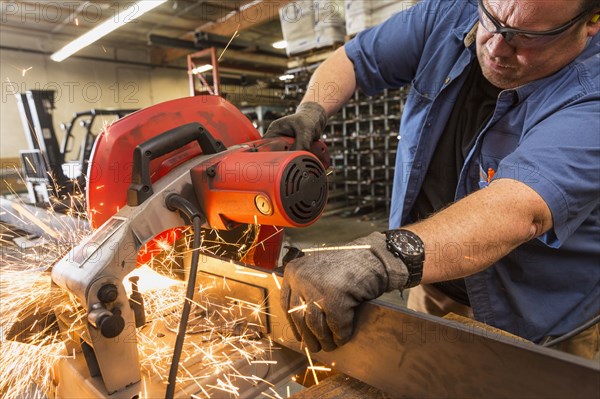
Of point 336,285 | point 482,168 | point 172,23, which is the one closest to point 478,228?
point 336,285

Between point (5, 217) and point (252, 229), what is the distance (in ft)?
7.14

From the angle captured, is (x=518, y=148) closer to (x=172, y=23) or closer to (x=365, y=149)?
(x=365, y=149)

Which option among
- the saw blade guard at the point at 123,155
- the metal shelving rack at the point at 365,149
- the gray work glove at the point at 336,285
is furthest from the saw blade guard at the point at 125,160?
the metal shelving rack at the point at 365,149

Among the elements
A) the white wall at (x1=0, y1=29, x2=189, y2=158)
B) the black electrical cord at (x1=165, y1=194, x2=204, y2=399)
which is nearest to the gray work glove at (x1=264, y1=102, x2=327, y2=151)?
the black electrical cord at (x1=165, y1=194, x2=204, y2=399)

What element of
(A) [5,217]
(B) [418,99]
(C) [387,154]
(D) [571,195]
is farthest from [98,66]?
(D) [571,195]

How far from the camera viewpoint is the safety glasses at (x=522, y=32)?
39.9 inches

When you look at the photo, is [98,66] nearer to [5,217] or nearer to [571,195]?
[5,217]

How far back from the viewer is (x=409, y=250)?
0.85m

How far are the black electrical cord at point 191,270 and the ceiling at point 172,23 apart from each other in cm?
575

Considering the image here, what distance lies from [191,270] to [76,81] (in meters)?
11.6

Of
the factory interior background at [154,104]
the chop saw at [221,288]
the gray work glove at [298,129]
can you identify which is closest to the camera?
the chop saw at [221,288]

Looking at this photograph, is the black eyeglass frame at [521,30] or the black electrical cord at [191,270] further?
the black eyeglass frame at [521,30]

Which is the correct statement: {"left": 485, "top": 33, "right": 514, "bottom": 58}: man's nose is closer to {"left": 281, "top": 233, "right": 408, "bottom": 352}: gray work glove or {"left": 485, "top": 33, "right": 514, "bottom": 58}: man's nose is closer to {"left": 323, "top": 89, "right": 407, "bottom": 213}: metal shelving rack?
{"left": 281, "top": 233, "right": 408, "bottom": 352}: gray work glove

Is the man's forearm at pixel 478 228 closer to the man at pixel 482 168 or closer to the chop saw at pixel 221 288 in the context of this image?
the man at pixel 482 168
